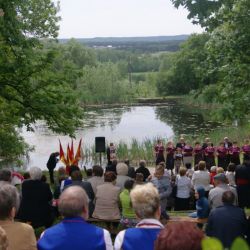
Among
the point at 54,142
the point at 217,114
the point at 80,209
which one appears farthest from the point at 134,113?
the point at 80,209

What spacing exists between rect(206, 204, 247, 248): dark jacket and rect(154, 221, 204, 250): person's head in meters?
3.05

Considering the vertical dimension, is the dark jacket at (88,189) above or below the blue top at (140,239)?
below

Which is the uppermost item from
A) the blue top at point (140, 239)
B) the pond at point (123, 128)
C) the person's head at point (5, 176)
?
the blue top at point (140, 239)

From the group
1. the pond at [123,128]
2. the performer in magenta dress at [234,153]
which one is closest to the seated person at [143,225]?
the performer in magenta dress at [234,153]

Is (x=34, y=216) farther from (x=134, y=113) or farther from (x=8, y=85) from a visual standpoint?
(x=134, y=113)

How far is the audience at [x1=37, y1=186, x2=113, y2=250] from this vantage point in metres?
3.58

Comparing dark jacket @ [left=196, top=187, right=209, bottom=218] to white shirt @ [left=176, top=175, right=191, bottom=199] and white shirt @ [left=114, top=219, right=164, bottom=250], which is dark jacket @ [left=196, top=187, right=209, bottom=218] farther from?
white shirt @ [left=114, top=219, right=164, bottom=250]

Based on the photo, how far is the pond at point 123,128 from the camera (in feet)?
103

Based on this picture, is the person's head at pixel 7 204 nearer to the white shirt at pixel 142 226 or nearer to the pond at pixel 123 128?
the white shirt at pixel 142 226

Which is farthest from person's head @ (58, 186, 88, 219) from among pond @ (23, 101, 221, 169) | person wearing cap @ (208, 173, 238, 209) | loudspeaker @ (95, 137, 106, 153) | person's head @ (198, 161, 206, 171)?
pond @ (23, 101, 221, 169)

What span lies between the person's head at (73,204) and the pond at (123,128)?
70.4ft

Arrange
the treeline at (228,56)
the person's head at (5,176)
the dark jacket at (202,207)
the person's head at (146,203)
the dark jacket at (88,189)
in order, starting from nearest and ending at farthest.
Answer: the person's head at (146,203) < the person's head at (5,176) < the dark jacket at (202,207) < the dark jacket at (88,189) < the treeline at (228,56)

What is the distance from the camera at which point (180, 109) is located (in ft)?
184

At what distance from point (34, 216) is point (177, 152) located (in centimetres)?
1036
